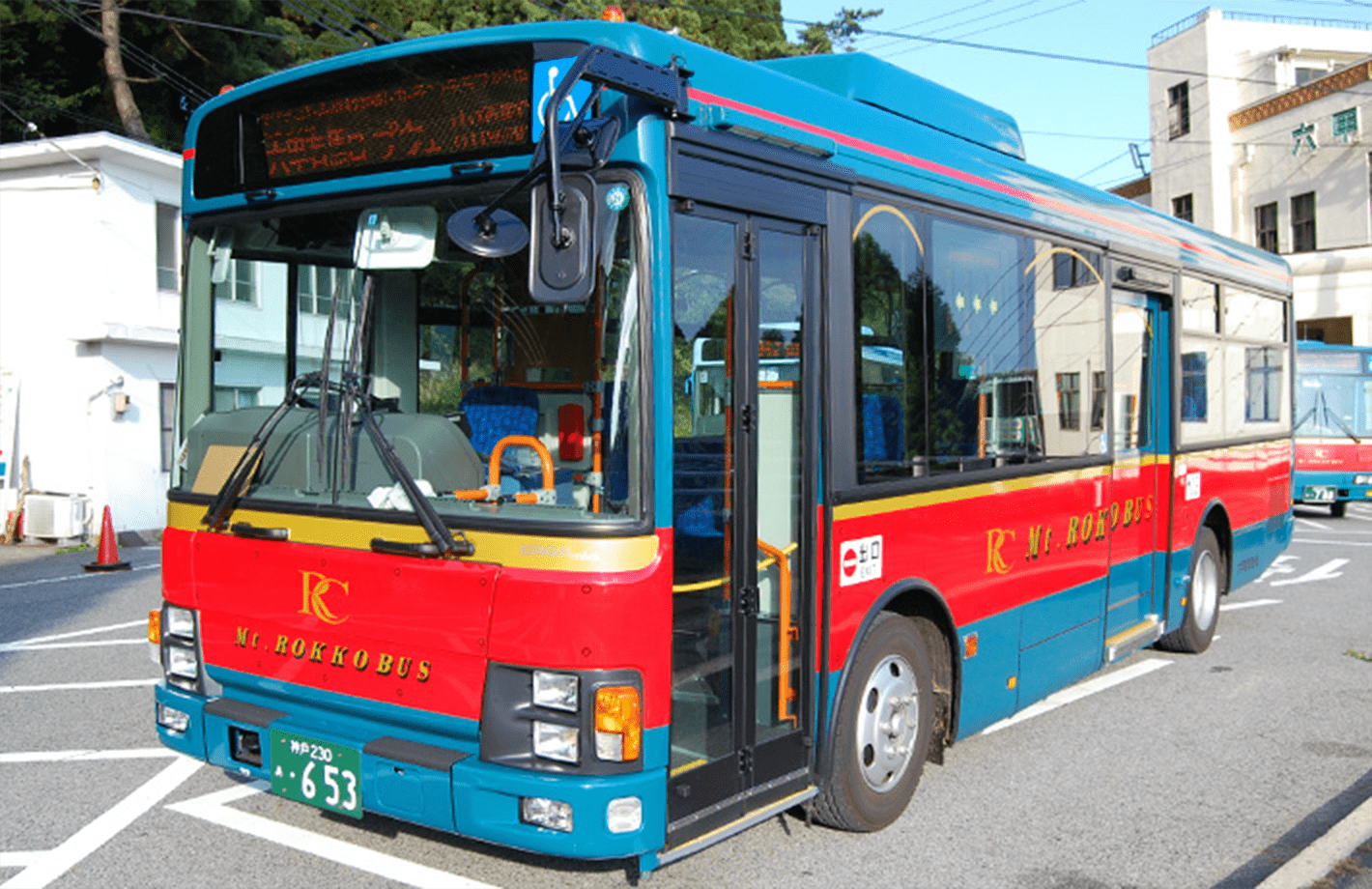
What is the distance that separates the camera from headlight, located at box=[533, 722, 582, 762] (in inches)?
150

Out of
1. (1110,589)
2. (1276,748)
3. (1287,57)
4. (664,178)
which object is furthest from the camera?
(1287,57)

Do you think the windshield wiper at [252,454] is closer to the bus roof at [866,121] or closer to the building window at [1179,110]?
the bus roof at [866,121]

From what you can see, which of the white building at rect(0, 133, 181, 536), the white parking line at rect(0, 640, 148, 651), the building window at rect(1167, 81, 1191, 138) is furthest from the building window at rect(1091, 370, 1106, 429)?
the building window at rect(1167, 81, 1191, 138)

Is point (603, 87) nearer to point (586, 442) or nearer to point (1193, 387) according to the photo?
point (586, 442)

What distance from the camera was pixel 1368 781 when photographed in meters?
6.11

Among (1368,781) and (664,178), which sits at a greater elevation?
(664,178)

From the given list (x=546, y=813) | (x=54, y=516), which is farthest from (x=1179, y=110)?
(x=546, y=813)

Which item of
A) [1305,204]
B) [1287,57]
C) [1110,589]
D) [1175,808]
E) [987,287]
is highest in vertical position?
[1287,57]

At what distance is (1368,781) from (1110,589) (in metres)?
1.81

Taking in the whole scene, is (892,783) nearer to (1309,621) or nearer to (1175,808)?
(1175,808)

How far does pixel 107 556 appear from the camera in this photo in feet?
48.6

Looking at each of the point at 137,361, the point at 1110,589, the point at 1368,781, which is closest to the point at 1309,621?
the point at 1110,589

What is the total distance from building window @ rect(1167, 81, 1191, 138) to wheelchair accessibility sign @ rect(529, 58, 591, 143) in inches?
1629

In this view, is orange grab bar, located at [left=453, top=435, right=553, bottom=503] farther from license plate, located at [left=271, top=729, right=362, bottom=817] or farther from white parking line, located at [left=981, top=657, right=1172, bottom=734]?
white parking line, located at [left=981, top=657, right=1172, bottom=734]
